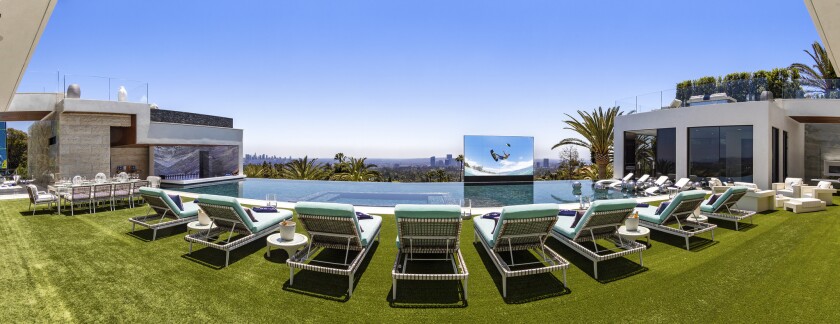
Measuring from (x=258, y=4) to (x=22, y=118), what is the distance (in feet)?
52.8

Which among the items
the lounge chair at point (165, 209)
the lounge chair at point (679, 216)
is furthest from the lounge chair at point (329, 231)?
the lounge chair at point (679, 216)

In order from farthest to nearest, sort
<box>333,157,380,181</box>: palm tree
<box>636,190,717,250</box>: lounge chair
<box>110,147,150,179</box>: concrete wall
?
<box>333,157,380,181</box>: palm tree → <box>110,147,150,179</box>: concrete wall → <box>636,190,717,250</box>: lounge chair

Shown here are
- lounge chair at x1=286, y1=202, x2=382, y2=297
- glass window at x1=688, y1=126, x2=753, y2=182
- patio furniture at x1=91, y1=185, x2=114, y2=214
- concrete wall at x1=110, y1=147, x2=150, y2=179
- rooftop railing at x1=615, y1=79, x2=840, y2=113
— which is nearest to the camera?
lounge chair at x1=286, y1=202, x2=382, y2=297

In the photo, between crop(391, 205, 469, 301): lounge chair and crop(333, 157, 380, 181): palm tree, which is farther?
crop(333, 157, 380, 181): palm tree

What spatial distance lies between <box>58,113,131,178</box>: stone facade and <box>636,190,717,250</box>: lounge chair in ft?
71.3

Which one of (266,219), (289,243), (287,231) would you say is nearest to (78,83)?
(266,219)

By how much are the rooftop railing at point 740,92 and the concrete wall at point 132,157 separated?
3010 cm

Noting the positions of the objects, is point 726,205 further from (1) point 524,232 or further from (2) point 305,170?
(2) point 305,170

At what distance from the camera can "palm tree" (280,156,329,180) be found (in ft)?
82.1

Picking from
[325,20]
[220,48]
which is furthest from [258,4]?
[220,48]

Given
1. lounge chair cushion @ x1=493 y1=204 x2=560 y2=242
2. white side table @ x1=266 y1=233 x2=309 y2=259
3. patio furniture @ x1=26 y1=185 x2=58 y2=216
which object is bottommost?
white side table @ x1=266 y1=233 x2=309 y2=259

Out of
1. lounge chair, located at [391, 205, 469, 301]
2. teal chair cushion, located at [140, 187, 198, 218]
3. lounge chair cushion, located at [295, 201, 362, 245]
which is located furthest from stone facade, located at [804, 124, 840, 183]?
teal chair cushion, located at [140, 187, 198, 218]

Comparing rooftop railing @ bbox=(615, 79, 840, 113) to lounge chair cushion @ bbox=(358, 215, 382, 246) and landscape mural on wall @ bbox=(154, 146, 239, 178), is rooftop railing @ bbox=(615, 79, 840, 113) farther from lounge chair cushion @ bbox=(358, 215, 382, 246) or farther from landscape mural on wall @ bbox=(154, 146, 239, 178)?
landscape mural on wall @ bbox=(154, 146, 239, 178)

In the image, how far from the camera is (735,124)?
49.3 ft
